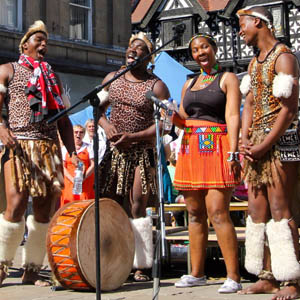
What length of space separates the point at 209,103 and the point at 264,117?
62 centimetres

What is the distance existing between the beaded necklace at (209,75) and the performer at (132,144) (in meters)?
0.59

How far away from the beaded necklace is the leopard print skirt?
3.00ft

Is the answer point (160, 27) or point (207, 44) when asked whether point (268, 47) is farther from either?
point (160, 27)

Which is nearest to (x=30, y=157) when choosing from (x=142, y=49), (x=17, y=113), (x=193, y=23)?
(x=17, y=113)

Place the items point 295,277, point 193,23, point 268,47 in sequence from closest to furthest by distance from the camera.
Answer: point 295,277
point 268,47
point 193,23

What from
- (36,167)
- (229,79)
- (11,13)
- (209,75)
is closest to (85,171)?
(36,167)

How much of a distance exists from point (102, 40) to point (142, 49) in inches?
635

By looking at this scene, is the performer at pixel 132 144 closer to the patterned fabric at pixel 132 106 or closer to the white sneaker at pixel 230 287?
the patterned fabric at pixel 132 106

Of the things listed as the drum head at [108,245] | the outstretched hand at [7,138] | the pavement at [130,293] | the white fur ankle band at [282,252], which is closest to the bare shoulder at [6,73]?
the outstretched hand at [7,138]

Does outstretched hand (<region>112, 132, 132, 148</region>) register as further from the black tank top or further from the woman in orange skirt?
the black tank top

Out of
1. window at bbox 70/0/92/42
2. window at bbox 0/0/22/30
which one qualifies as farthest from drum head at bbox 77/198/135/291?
window at bbox 70/0/92/42

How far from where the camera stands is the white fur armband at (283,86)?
5031mm

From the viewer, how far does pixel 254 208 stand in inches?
208

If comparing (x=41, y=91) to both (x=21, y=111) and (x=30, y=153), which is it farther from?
(x=30, y=153)
